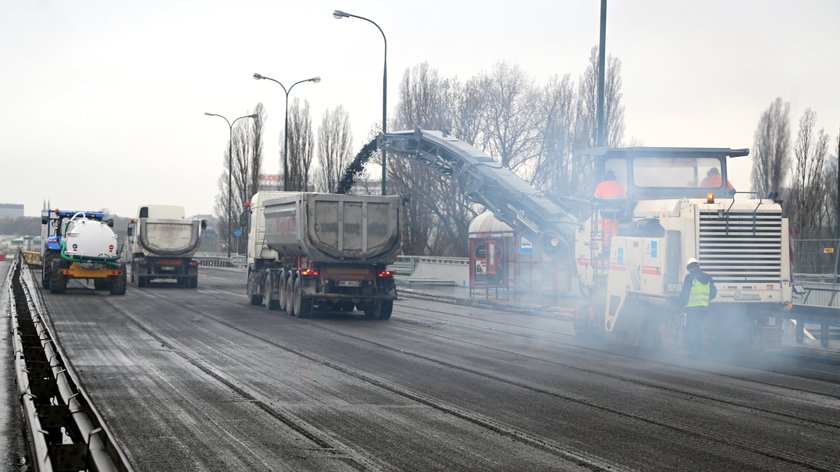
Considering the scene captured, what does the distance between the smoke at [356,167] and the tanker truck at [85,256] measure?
7.55 meters

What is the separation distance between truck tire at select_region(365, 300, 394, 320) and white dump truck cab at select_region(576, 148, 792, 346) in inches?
304

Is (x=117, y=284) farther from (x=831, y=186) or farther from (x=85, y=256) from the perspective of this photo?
(x=831, y=186)

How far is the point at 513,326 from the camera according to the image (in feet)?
77.9

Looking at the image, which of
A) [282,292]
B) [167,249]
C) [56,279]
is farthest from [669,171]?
[167,249]

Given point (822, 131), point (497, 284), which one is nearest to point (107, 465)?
point (497, 284)

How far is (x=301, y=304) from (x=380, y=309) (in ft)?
6.18

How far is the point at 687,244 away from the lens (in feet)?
54.1

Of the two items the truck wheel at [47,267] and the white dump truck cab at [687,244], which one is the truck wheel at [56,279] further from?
the white dump truck cab at [687,244]

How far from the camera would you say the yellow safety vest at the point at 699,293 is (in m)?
15.9

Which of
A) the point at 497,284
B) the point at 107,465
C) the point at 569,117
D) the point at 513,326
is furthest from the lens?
the point at 569,117

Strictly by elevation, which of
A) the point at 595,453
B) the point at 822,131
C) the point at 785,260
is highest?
the point at 822,131

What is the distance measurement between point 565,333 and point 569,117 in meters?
36.6

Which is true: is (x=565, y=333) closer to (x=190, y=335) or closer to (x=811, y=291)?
(x=811, y=291)

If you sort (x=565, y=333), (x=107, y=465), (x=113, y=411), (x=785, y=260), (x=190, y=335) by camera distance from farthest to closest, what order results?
(x=565, y=333) < (x=190, y=335) < (x=785, y=260) < (x=113, y=411) < (x=107, y=465)
